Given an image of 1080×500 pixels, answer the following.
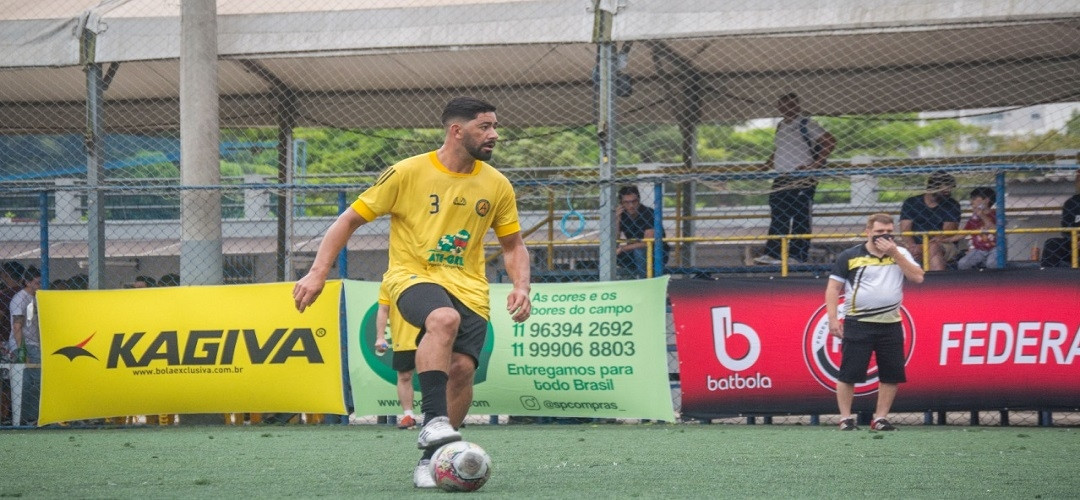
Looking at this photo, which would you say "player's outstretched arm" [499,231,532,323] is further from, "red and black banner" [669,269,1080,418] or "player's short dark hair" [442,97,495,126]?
"red and black banner" [669,269,1080,418]

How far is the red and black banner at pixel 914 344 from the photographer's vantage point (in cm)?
1048

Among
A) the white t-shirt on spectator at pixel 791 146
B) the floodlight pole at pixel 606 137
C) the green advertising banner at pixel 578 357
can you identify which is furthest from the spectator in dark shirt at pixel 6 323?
the white t-shirt on spectator at pixel 791 146

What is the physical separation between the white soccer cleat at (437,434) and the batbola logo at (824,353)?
616cm

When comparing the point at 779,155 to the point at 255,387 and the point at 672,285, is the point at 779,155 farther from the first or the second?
the point at 255,387

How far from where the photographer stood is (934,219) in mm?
12922

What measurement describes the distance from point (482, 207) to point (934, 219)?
8273mm

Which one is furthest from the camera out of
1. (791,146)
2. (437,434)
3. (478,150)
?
(791,146)

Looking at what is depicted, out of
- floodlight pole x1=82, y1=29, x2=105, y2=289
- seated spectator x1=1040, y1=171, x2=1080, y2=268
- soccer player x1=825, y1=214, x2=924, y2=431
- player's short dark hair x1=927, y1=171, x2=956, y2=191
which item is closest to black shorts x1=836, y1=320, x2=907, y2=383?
soccer player x1=825, y1=214, x2=924, y2=431

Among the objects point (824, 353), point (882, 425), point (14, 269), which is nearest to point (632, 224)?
point (824, 353)

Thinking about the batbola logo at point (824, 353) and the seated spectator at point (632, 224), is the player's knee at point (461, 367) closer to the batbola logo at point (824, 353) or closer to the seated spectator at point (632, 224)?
the batbola logo at point (824, 353)

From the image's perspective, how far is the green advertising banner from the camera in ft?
35.8

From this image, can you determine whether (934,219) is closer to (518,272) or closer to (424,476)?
(518,272)

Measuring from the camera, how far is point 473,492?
5.21 meters

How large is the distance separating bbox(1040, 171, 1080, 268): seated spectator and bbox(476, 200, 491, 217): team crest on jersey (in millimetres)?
7575
